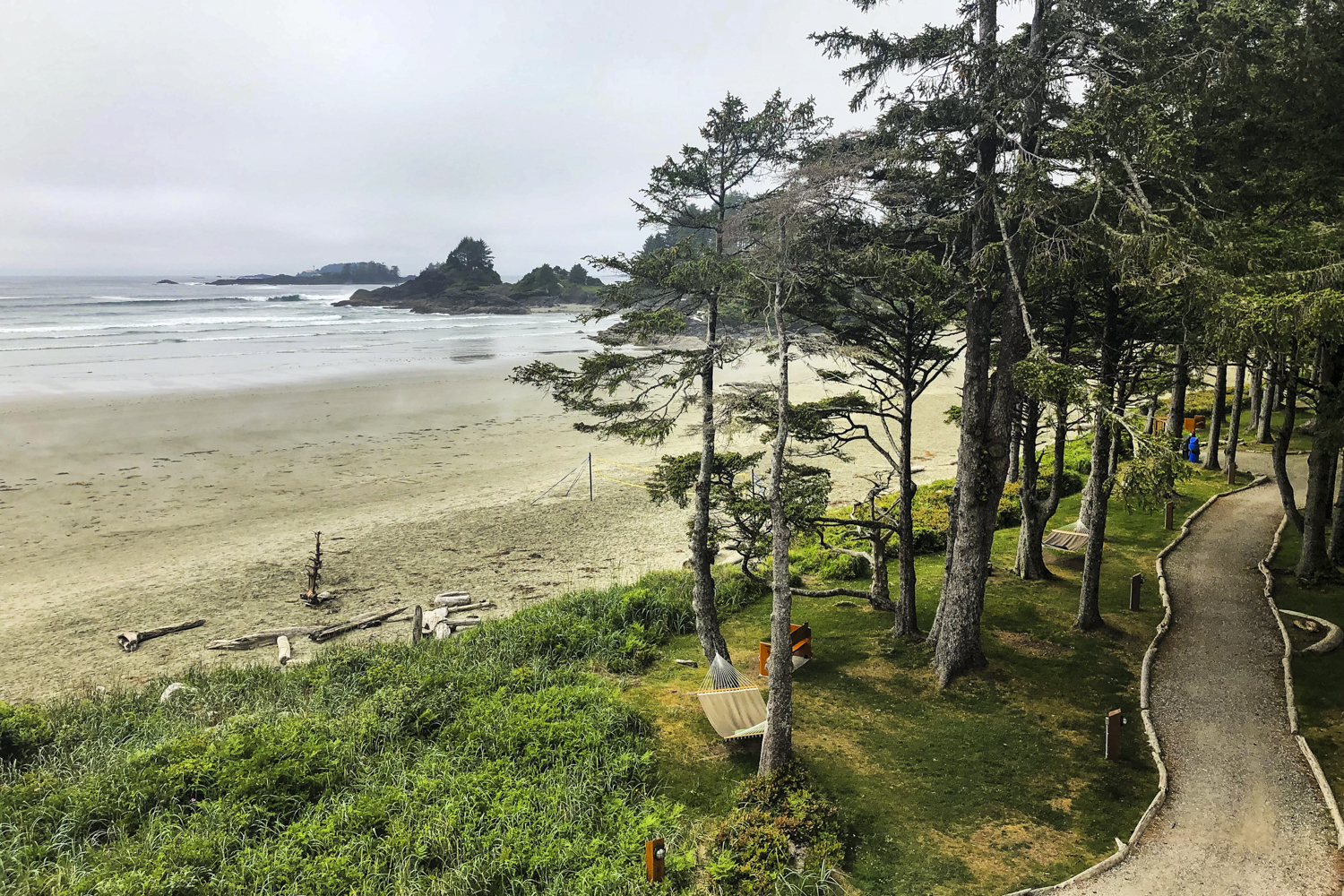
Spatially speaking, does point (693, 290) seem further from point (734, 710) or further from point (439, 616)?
point (439, 616)

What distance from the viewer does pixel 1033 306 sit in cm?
1370

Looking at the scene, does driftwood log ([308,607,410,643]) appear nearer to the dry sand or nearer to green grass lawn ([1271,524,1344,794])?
the dry sand

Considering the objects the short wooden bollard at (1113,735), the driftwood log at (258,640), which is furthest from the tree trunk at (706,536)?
the driftwood log at (258,640)

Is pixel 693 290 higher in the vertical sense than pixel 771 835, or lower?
higher

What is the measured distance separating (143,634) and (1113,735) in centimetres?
1927

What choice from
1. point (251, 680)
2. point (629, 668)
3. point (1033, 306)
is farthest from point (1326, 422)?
point (251, 680)

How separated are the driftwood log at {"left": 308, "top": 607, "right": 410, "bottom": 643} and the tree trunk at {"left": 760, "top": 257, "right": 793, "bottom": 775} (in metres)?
11.2

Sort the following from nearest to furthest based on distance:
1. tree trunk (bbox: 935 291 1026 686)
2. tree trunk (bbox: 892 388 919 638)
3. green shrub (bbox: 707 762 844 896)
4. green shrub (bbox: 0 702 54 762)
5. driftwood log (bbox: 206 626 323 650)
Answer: green shrub (bbox: 707 762 844 896)
green shrub (bbox: 0 702 54 762)
tree trunk (bbox: 935 291 1026 686)
tree trunk (bbox: 892 388 919 638)
driftwood log (bbox: 206 626 323 650)

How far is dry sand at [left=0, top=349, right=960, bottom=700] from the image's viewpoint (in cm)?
1705

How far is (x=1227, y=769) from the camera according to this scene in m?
9.32

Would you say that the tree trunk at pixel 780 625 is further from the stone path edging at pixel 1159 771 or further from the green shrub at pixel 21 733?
the green shrub at pixel 21 733

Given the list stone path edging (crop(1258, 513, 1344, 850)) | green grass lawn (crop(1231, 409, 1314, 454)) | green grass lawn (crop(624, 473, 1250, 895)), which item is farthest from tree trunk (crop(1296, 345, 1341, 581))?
green grass lawn (crop(1231, 409, 1314, 454))

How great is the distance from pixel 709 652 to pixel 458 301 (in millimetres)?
109094

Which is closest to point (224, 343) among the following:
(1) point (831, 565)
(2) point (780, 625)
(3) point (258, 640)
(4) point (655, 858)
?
(3) point (258, 640)
